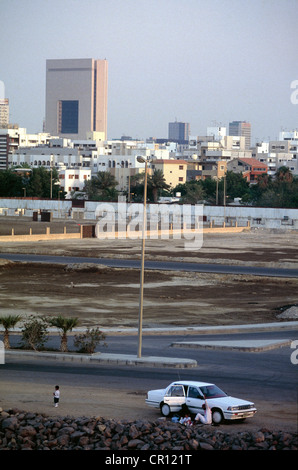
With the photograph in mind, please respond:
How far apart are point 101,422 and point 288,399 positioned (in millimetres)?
6237

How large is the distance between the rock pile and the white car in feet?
2.21

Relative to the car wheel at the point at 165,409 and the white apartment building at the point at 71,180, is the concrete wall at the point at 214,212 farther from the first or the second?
the car wheel at the point at 165,409

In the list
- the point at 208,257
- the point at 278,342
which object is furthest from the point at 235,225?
the point at 278,342

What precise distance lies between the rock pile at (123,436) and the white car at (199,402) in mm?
673

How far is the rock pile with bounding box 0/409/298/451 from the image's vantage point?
2073 centimetres

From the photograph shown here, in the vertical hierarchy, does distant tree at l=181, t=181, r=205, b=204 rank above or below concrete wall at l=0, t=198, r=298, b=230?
above

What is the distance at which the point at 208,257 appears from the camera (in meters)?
83.6

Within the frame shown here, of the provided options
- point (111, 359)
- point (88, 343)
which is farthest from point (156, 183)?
point (111, 359)

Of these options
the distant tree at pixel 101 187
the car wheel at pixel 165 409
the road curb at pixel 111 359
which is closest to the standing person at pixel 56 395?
the car wheel at pixel 165 409

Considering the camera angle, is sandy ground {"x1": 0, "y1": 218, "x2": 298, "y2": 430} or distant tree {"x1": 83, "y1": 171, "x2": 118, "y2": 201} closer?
sandy ground {"x1": 0, "y1": 218, "x2": 298, "y2": 430}

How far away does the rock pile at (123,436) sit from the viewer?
20.7m

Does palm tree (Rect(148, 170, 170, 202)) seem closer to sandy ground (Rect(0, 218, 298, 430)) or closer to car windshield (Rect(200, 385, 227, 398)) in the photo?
sandy ground (Rect(0, 218, 298, 430))

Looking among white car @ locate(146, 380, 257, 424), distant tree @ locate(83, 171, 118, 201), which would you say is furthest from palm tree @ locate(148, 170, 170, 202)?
white car @ locate(146, 380, 257, 424)

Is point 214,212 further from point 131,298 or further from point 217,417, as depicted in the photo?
point 217,417
